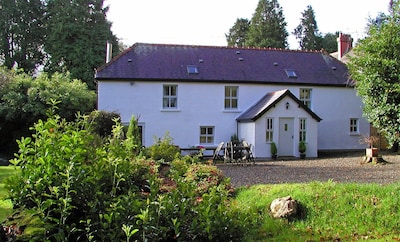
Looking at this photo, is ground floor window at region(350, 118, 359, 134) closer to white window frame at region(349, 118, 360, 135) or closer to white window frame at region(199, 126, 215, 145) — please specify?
white window frame at region(349, 118, 360, 135)

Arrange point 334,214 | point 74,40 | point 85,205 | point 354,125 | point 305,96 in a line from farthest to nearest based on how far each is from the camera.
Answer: point 74,40, point 354,125, point 305,96, point 334,214, point 85,205

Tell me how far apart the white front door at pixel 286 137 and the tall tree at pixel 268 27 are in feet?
115

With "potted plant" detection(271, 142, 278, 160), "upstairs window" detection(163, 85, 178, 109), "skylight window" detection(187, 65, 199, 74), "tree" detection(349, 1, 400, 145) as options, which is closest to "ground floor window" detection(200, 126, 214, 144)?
"upstairs window" detection(163, 85, 178, 109)

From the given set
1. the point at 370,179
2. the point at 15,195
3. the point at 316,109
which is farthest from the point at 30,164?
the point at 316,109

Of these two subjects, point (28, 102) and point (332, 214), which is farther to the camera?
point (28, 102)

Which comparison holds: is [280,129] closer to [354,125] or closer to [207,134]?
[207,134]

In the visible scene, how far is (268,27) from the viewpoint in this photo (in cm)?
5762

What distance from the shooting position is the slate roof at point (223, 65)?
23.6 metres

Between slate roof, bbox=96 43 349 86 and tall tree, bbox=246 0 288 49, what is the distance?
1153 inches

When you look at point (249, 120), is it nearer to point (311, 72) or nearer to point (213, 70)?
point (213, 70)

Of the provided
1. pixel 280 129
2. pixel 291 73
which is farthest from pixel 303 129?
pixel 291 73

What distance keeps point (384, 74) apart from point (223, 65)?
14633 millimetres

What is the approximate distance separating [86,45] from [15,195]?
36.2m

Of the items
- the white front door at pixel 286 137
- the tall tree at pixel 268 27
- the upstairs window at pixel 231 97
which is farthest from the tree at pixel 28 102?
the tall tree at pixel 268 27
